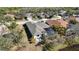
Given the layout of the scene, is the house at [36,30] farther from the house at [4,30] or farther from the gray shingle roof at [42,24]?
the house at [4,30]

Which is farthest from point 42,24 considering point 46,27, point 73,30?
point 73,30

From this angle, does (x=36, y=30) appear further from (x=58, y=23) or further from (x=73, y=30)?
(x=73, y=30)

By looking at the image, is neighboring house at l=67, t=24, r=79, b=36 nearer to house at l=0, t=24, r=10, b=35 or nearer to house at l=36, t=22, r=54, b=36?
house at l=36, t=22, r=54, b=36

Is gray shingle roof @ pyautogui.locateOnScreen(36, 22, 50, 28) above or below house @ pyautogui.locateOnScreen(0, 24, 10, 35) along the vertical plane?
above

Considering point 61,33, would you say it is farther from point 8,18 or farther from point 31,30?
point 8,18

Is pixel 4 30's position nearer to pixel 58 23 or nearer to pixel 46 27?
pixel 46 27

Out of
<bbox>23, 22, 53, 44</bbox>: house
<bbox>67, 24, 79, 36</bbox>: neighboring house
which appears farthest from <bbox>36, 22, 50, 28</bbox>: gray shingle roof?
<bbox>67, 24, 79, 36</bbox>: neighboring house

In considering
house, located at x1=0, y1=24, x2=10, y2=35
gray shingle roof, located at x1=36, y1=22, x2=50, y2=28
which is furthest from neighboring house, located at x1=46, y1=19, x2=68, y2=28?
house, located at x1=0, y1=24, x2=10, y2=35
